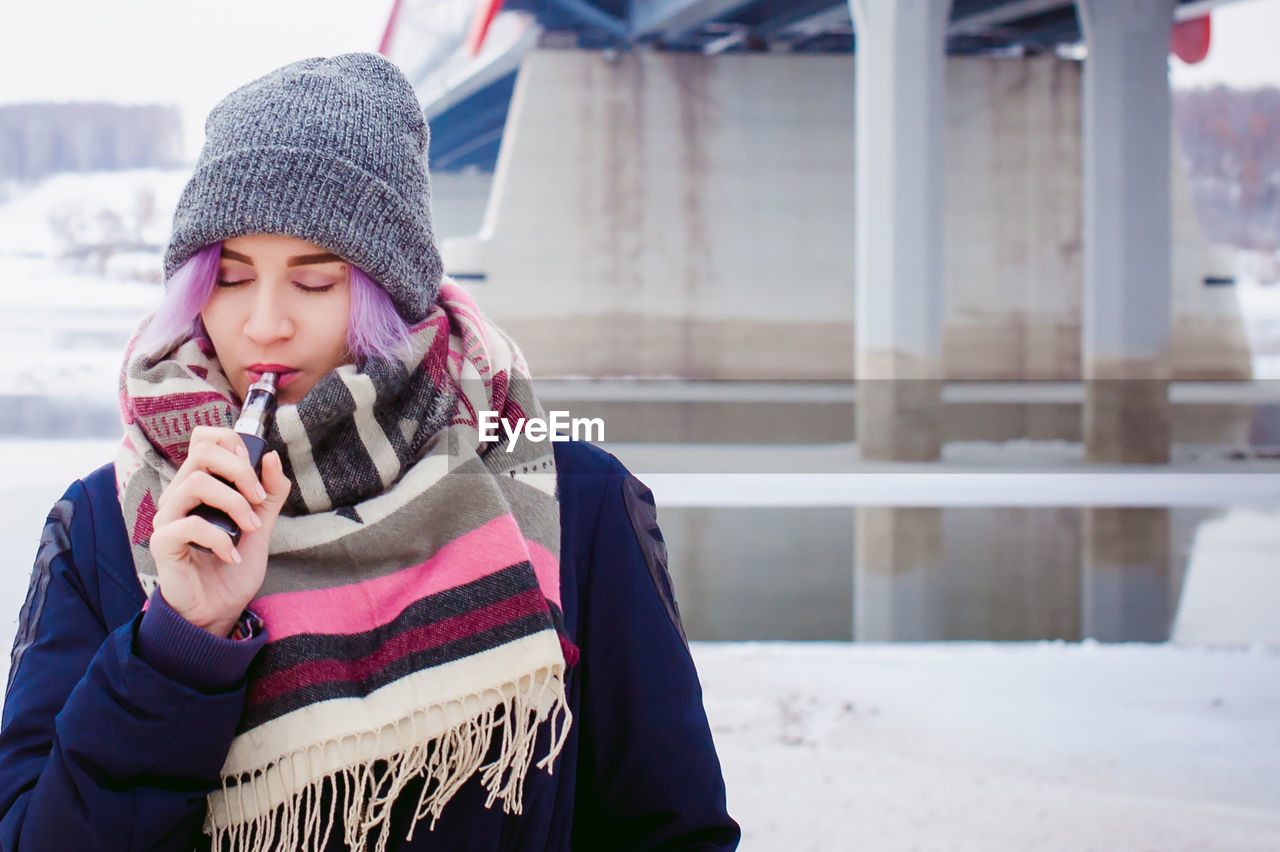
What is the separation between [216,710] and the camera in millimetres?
950

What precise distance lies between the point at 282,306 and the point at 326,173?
14cm

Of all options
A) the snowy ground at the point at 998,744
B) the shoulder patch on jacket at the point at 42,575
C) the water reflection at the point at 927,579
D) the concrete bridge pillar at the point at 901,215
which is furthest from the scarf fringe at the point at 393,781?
the concrete bridge pillar at the point at 901,215

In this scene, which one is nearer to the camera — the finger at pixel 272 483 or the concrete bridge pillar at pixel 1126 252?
the finger at pixel 272 483

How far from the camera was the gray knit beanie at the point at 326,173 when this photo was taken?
115cm

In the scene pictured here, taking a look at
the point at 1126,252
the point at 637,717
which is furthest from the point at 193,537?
the point at 1126,252

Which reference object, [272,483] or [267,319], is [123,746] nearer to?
[272,483]

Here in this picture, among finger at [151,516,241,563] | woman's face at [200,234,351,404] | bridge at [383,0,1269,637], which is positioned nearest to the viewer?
finger at [151,516,241,563]

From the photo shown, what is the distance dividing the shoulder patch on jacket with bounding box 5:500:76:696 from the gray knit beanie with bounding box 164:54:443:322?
0.27m

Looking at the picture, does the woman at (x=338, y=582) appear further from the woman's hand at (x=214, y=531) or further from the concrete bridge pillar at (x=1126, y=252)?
the concrete bridge pillar at (x=1126, y=252)

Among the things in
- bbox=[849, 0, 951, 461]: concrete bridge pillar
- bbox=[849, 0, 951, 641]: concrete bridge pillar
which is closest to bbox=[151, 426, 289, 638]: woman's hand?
bbox=[849, 0, 951, 641]: concrete bridge pillar

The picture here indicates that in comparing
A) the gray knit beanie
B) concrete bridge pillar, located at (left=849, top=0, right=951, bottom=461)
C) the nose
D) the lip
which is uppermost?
concrete bridge pillar, located at (left=849, top=0, right=951, bottom=461)

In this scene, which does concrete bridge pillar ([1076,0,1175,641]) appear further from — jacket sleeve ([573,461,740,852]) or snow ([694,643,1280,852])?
jacket sleeve ([573,461,740,852])

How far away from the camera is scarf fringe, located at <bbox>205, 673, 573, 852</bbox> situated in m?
1.05

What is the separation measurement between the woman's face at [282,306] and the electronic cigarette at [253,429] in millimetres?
26
